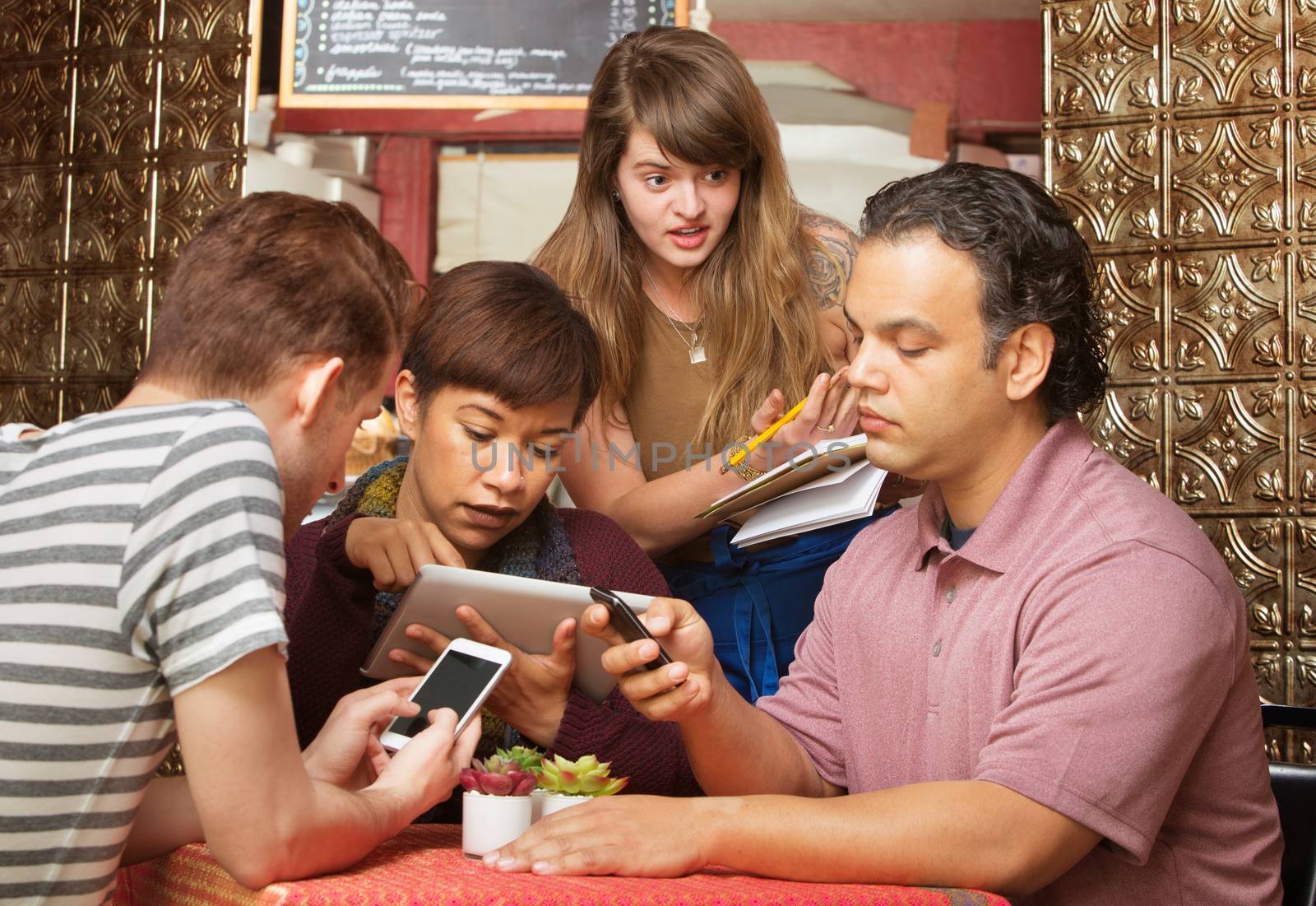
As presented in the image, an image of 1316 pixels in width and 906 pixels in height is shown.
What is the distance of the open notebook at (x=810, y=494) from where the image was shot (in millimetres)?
1946

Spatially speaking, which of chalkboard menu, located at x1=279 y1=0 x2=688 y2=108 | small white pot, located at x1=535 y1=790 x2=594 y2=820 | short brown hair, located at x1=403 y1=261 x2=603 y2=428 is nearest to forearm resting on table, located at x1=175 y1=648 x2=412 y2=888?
small white pot, located at x1=535 y1=790 x2=594 y2=820

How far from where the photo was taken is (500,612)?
1.55 meters

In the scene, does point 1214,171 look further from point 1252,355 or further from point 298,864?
point 298,864

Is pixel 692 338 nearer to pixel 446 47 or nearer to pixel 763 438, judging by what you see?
pixel 763 438

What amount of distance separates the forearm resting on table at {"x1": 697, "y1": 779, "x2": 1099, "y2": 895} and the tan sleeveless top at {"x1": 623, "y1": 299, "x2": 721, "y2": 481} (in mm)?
1282

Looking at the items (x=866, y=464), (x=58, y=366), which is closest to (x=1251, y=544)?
(x=866, y=464)

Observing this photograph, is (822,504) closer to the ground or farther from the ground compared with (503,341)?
closer to the ground

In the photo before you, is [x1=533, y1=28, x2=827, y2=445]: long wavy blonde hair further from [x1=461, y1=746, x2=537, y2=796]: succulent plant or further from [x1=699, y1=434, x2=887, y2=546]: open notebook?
[x1=461, y1=746, x2=537, y2=796]: succulent plant

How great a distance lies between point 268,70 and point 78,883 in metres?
4.97

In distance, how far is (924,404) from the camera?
160 cm

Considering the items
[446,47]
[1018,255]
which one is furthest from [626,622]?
[446,47]

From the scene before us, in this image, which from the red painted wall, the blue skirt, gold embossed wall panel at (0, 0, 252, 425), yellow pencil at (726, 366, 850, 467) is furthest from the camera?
the red painted wall

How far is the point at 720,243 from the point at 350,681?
3.97 feet

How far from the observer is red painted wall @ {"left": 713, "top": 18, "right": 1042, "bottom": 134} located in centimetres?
556
